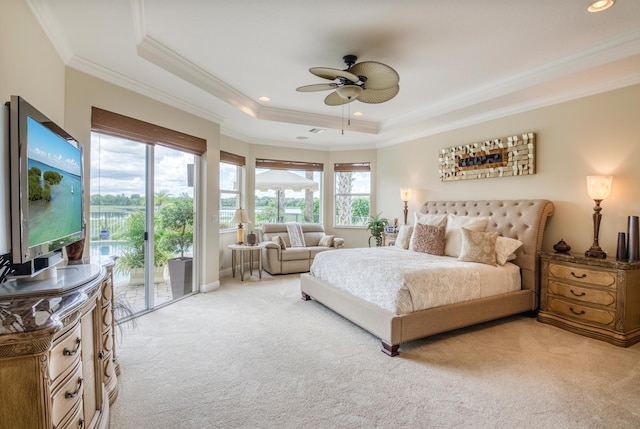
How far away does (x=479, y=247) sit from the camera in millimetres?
3705

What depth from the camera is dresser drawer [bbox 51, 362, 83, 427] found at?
46.3 inches

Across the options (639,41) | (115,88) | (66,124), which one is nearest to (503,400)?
(639,41)

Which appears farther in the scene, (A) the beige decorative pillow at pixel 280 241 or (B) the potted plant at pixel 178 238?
(A) the beige decorative pillow at pixel 280 241

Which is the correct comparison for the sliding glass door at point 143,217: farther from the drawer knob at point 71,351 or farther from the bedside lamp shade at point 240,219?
the drawer knob at point 71,351

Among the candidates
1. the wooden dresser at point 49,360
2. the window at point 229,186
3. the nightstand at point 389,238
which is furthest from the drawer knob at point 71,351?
the nightstand at point 389,238

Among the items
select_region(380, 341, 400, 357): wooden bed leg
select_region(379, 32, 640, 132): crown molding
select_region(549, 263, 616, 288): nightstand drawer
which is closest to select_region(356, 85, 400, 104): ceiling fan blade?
select_region(379, 32, 640, 132): crown molding

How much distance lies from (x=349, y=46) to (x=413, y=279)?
7.47 ft

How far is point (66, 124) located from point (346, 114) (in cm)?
373

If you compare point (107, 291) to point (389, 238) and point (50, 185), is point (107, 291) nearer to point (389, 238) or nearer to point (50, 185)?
point (50, 185)

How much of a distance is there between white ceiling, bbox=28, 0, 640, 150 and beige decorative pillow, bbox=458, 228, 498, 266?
1.75 meters

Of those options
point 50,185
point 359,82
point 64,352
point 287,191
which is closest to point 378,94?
point 359,82

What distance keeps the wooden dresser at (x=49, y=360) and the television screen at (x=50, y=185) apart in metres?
0.36

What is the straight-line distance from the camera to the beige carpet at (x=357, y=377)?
1.99 meters

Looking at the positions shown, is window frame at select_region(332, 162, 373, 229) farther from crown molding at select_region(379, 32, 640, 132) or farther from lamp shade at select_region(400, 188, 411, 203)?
crown molding at select_region(379, 32, 640, 132)
